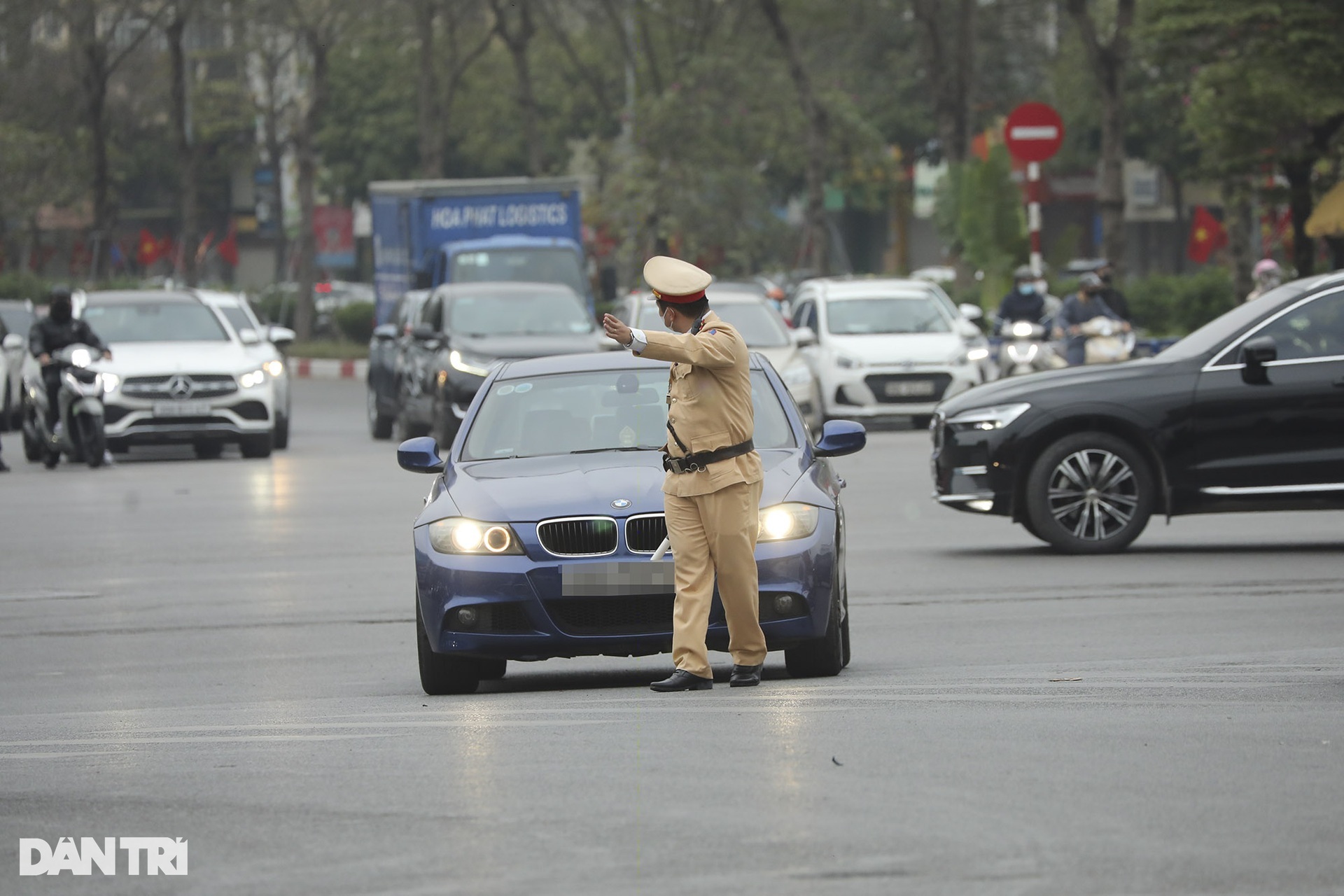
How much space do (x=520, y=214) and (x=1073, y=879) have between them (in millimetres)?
32176

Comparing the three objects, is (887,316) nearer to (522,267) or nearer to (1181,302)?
(522,267)

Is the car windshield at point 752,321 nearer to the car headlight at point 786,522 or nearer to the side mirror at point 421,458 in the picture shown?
the side mirror at point 421,458

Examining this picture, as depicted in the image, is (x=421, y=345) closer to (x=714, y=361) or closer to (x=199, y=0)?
(x=714, y=361)

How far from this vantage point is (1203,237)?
51250 mm

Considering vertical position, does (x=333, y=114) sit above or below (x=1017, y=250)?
above

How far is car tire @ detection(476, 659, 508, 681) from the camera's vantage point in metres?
9.07

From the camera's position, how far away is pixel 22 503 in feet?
64.4

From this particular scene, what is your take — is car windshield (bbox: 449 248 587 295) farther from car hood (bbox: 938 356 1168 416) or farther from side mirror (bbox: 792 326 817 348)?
car hood (bbox: 938 356 1168 416)

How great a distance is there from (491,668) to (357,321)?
→ 43.0 metres

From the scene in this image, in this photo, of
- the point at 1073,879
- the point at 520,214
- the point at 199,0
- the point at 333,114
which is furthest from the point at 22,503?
the point at 333,114

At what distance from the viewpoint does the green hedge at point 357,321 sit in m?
51.3

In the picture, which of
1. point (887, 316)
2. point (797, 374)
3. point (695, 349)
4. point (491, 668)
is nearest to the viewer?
point (695, 349)

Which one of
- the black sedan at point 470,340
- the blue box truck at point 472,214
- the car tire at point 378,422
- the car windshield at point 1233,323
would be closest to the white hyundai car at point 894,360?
the black sedan at point 470,340

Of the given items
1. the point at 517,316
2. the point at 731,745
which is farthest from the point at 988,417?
the point at 517,316
